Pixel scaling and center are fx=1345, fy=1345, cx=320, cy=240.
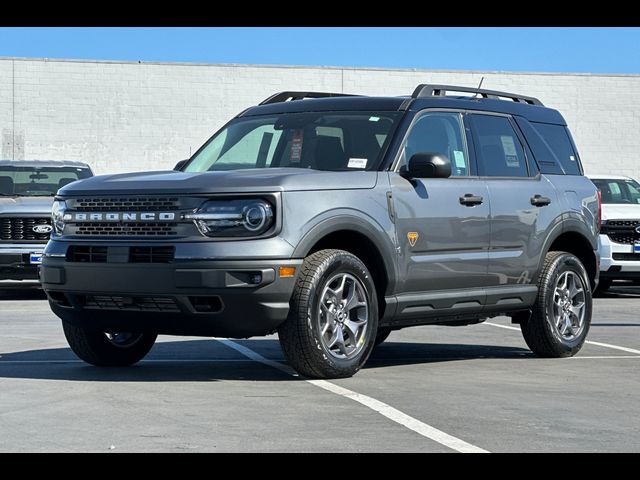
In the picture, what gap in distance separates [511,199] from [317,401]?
326 centimetres

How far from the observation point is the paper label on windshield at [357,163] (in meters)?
9.50

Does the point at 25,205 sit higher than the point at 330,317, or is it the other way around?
the point at 25,205

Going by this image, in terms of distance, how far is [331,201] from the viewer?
8.88 meters

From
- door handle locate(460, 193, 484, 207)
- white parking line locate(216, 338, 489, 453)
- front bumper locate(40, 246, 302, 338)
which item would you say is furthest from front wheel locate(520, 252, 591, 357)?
front bumper locate(40, 246, 302, 338)

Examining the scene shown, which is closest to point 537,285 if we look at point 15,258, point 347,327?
point 347,327

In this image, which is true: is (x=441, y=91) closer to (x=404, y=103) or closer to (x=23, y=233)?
(x=404, y=103)

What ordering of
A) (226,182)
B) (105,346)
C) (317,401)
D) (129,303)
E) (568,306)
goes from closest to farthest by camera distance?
→ (317,401) → (226,182) → (129,303) → (105,346) → (568,306)

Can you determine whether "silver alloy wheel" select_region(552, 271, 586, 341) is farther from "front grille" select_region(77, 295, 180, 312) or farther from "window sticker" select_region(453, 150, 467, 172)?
Answer: "front grille" select_region(77, 295, 180, 312)

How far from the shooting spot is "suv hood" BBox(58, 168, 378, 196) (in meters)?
8.59

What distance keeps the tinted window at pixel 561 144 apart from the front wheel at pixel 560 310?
87 cm

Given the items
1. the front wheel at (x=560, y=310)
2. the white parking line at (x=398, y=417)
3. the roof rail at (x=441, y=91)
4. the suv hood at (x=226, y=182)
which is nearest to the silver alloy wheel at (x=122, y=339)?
the white parking line at (x=398, y=417)

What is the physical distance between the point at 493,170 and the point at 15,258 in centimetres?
924

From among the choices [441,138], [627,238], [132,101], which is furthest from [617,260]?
[132,101]

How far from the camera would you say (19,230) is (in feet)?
59.6
